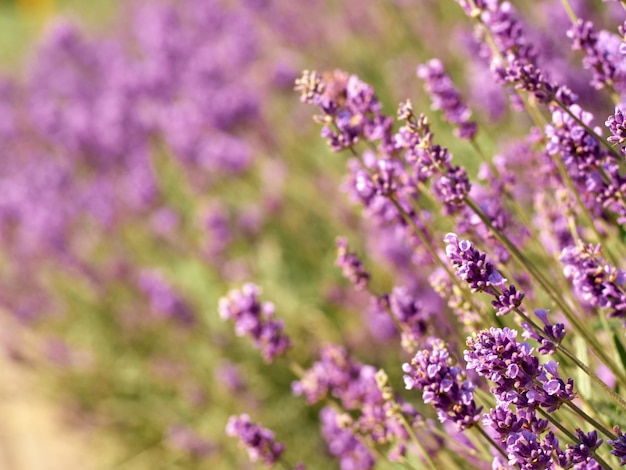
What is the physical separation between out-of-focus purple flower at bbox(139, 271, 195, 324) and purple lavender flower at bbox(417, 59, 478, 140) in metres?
2.62

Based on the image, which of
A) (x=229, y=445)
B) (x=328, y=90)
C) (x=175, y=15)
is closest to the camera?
(x=328, y=90)

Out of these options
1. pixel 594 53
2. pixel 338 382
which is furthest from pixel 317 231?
pixel 594 53

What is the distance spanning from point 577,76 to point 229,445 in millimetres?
2580

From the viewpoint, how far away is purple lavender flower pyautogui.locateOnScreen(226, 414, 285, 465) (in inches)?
73.3

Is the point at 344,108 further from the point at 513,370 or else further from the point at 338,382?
the point at 513,370

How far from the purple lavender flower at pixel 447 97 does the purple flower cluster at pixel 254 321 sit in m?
0.66

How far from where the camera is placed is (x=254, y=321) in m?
2.02

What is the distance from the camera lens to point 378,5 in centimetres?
595

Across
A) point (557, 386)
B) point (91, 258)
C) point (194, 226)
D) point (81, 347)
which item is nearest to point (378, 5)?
point (194, 226)

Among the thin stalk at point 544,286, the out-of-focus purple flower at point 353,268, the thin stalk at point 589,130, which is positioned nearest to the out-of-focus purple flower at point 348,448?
the out-of-focus purple flower at point 353,268

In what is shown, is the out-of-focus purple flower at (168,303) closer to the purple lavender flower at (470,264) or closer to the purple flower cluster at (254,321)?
the purple flower cluster at (254,321)

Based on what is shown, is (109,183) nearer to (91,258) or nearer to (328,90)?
(91,258)

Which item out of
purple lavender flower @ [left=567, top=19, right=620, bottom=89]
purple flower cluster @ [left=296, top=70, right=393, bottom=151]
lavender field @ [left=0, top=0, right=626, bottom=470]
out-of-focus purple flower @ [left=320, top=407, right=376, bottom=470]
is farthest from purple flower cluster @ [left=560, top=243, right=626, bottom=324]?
out-of-focus purple flower @ [left=320, top=407, right=376, bottom=470]

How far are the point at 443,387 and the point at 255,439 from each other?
0.68 metres
